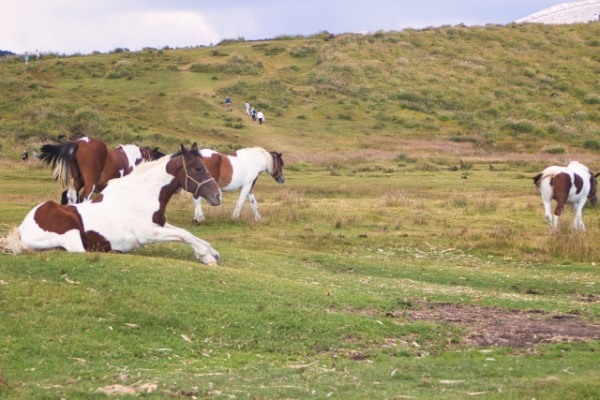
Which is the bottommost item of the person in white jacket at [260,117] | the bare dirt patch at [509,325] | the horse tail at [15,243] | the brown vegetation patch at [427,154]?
the bare dirt patch at [509,325]

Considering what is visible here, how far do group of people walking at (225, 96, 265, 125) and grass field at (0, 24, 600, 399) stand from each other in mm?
711

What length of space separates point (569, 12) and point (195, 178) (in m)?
118

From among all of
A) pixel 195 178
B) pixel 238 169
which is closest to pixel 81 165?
pixel 195 178

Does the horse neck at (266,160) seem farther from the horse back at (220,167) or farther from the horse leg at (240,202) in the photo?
the horse back at (220,167)

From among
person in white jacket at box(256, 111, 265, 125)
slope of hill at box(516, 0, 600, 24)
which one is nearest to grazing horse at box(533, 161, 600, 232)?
person in white jacket at box(256, 111, 265, 125)

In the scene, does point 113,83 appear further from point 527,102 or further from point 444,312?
point 444,312

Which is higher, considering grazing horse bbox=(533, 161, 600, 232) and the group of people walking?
the group of people walking

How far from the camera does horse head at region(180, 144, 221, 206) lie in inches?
578

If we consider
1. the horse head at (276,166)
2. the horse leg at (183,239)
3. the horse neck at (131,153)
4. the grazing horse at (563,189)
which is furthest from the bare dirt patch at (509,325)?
the horse head at (276,166)

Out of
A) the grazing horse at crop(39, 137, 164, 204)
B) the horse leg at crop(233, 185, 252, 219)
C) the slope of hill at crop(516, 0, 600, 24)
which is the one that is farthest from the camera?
the slope of hill at crop(516, 0, 600, 24)

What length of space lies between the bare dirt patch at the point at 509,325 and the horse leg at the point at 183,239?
3642 mm

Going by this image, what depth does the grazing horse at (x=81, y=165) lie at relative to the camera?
58.9 feet

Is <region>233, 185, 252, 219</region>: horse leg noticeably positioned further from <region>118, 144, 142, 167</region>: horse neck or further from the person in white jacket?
the person in white jacket

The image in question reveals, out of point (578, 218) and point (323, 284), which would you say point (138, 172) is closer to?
point (323, 284)
